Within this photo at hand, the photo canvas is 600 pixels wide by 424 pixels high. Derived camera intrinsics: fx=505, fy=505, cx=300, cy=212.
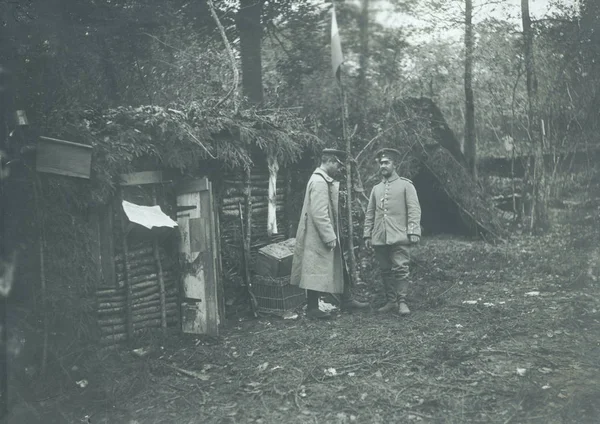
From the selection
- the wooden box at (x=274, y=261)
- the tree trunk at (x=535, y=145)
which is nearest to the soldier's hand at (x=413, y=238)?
the wooden box at (x=274, y=261)

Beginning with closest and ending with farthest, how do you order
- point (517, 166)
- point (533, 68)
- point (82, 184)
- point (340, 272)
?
1. point (82, 184)
2. point (340, 272)
3. point (533, 68)
4. point (517, 166)

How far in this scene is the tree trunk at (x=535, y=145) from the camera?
13281 mm

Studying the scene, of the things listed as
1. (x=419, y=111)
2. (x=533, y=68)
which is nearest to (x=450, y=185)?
(x=419, y=111)

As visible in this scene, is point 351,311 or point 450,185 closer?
point 351,311

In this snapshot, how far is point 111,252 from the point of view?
5871mm

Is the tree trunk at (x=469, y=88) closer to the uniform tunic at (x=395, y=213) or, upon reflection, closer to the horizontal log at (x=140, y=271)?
the uniform tunic at (x=395, y=213)

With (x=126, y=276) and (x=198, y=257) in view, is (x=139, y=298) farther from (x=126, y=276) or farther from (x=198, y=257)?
(x=198, y=257)

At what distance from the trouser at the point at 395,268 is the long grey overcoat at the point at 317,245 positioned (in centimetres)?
68

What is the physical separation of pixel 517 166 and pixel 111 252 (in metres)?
13.7

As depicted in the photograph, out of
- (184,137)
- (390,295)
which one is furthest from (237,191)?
(390,295)

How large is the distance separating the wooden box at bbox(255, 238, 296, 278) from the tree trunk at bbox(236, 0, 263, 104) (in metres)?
6.22

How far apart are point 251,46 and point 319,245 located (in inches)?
326

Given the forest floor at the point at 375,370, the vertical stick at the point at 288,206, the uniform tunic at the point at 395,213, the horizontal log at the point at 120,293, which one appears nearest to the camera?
the forest floor at the point at 375,370

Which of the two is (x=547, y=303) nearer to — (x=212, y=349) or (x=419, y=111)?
(x=212, y=349)
